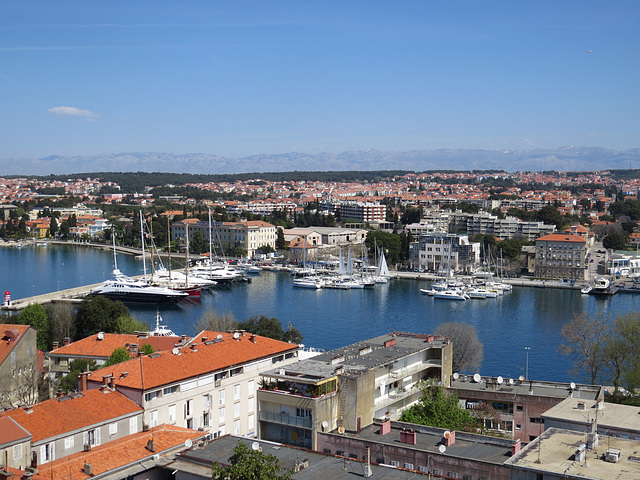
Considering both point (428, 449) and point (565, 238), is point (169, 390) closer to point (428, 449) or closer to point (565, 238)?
point (428, 449)

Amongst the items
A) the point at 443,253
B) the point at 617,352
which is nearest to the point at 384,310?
the point at 443,253

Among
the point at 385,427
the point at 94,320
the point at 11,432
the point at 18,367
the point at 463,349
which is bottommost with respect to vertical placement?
the point at 463,349

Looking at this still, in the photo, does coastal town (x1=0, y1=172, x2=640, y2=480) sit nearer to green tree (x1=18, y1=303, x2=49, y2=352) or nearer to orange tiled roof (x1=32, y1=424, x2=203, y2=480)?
orange tiled roof (x1=32, y1=424, x2=203, y2=480)

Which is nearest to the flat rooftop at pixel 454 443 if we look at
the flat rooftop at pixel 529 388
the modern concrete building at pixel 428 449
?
the modern concrete building at pixel 428 449

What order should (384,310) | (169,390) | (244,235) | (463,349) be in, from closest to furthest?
(169,390)
(463,349)
(384,310)
(244,235)

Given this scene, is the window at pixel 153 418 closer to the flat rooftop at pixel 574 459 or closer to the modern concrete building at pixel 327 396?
the modern concrete building at pixel 327 396

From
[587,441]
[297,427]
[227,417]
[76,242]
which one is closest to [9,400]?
[227,417]

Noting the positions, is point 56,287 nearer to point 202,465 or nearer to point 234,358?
point 234,358
